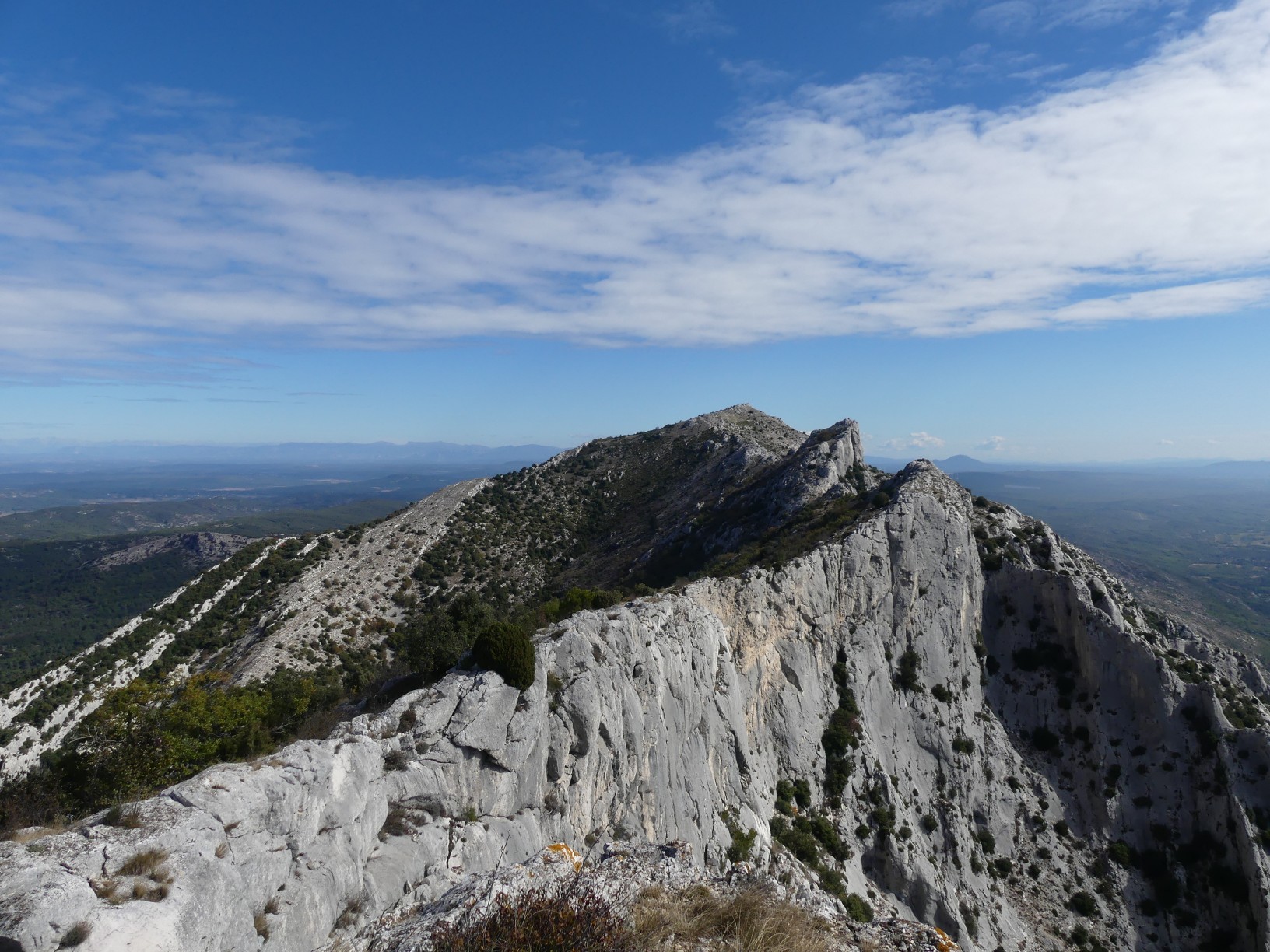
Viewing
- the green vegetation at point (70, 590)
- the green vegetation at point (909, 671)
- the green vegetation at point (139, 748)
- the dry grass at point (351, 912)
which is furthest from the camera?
the green vegetation at point (70, 590)

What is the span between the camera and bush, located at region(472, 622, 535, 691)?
1784cm

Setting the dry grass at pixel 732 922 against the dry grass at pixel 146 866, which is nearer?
the dry grass at pixel 146 866

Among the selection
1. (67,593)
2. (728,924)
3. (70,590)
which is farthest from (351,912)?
(70,590)

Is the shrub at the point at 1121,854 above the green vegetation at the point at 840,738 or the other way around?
the other way around

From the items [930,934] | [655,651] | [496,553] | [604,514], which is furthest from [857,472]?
[930,934]

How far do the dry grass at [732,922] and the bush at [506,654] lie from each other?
8.18 meters

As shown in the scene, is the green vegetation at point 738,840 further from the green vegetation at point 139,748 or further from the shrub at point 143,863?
the shrub at point 143,863

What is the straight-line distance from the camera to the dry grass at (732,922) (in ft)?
30.2

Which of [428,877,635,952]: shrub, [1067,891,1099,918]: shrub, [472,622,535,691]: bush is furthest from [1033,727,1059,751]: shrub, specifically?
[428,877,635,952]: shrub

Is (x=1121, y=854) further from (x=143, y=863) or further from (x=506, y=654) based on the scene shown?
(x=143, y=863)

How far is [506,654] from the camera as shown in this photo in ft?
58.7

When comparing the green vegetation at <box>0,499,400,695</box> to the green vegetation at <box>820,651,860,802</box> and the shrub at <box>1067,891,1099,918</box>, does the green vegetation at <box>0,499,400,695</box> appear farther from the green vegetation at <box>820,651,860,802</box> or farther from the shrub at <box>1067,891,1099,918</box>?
the shrub at <box>1067,891,1099,918</box>

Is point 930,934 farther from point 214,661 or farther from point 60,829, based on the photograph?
point 214,661

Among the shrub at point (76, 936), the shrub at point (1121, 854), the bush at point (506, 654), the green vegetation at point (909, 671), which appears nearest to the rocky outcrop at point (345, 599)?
the bush at point (506, 654)
